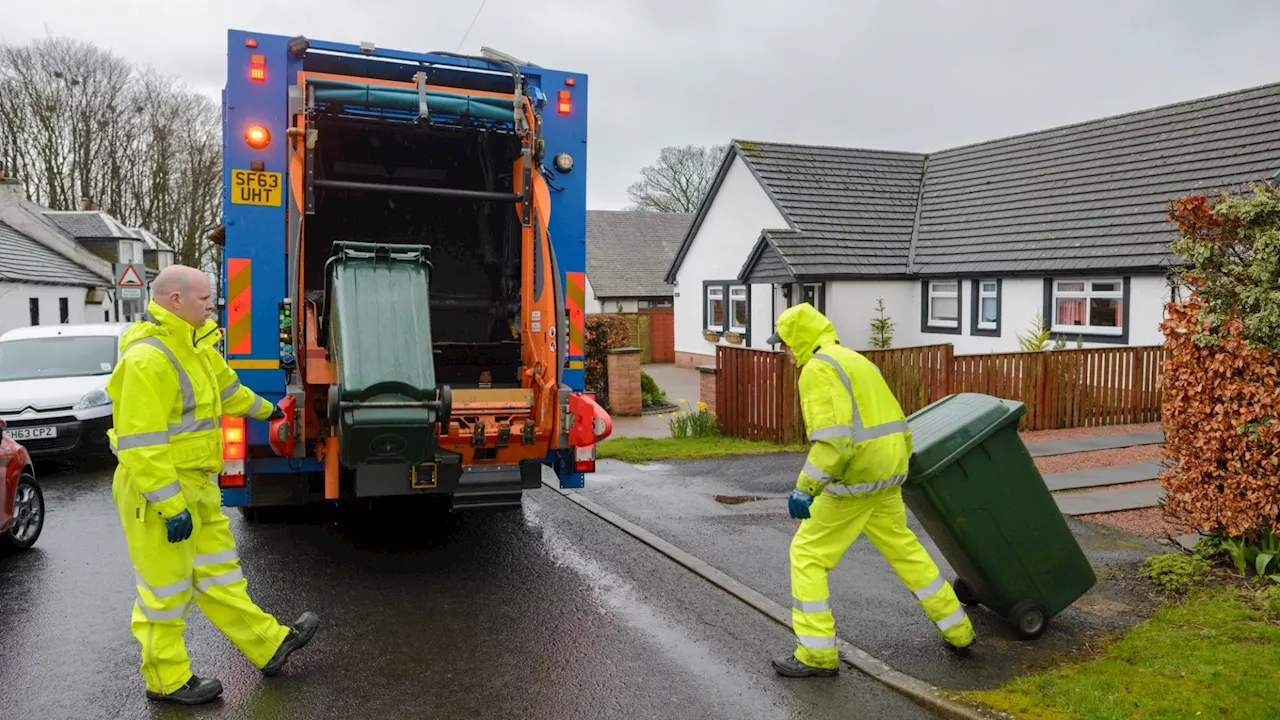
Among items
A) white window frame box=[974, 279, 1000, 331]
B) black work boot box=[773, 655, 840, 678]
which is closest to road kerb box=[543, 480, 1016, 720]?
black work boot box=[773, 655, 840, 678]

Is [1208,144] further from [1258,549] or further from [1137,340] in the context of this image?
[1258,549]

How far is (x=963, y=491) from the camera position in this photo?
4797 millimetres

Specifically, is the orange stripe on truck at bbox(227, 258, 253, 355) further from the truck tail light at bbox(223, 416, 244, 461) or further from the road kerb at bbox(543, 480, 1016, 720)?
the road kerb at bbox(543, 480, 1016, 720)

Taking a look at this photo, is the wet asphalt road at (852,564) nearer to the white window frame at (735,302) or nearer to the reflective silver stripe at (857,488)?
the reflective silver stripe at (857,488)

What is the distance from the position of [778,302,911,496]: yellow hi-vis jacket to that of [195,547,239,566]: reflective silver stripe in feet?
8.65

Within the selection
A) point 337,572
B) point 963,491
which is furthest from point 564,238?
point 963,491

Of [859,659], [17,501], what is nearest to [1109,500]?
[859,659]

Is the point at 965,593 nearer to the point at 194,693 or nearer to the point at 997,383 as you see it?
the point at 194,693

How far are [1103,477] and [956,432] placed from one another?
16.2 feet

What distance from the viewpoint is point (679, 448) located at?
437 inches

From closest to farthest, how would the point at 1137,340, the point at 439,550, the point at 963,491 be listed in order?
1. the point at 963,491
2. the point at 439,550
3. the point at 1137,340

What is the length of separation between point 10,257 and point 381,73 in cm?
2730

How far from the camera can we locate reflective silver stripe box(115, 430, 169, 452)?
3.99m

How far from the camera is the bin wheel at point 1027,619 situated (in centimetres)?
486
